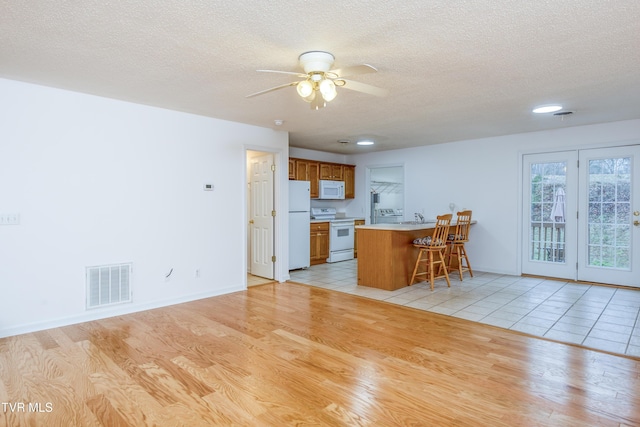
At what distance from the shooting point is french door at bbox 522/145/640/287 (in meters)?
4.89

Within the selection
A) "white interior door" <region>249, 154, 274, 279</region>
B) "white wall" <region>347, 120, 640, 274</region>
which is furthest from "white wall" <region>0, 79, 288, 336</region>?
"white wall" <region>347, 120, 640, 274</region>

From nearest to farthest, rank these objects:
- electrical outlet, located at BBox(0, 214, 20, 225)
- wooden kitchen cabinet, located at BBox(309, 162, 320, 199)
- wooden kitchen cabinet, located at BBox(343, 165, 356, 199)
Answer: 1. electrical outlet, located at BBox(0, 214, 20, 225)
2. wooden kitchen cabinet, located at BBox(309, 162, 320, 199)
3. wooden kitchen cabinet, located at BBox(343, 165, 356, 199)

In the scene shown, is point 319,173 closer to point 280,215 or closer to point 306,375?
point 280,215

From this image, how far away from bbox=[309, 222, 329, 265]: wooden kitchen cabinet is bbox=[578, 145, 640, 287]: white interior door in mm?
4029

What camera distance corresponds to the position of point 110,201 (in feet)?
12.4

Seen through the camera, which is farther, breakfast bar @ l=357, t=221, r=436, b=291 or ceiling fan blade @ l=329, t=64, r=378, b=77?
breakfast bar @ l=357, t=221, r=436, b=291

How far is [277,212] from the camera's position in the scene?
17.8ft

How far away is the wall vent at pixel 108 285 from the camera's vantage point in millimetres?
3674

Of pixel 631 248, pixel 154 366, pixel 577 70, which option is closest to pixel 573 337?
pixel 577 70

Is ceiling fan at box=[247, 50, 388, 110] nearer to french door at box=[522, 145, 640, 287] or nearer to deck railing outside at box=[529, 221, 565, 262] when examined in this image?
french door at box=[522, 145, 640, 287]

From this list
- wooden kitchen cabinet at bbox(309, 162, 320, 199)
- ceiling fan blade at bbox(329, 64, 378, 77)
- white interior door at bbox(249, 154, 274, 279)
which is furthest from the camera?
wooden kitchen cabinet at bbox(309, 162, 320, 199)

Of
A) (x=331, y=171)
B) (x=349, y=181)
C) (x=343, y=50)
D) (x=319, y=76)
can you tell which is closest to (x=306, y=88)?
(x=319, y=76)

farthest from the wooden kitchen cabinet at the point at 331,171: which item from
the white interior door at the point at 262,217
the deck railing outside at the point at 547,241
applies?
the deck railing outside at the point at 547,241

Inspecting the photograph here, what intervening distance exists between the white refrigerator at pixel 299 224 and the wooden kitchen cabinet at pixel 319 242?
0.33 meters
